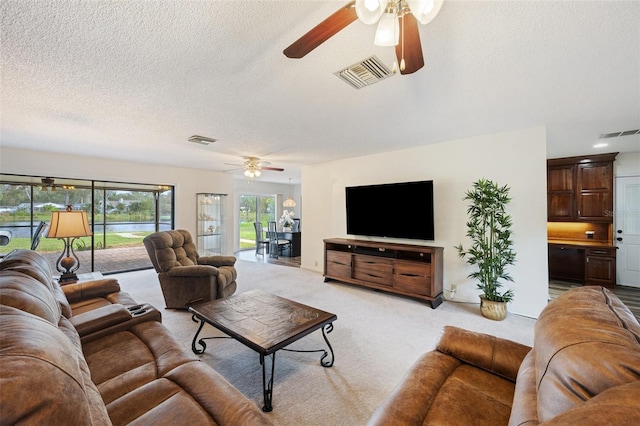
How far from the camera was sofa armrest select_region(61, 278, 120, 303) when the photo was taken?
246cm

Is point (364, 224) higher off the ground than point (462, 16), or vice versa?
point (462, 16)

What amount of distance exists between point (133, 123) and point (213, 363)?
2864 millimetres

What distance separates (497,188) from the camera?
3449 mm

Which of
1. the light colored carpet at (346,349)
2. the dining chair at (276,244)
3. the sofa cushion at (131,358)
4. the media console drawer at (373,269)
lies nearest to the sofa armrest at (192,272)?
the light colored carpet at (346,349)

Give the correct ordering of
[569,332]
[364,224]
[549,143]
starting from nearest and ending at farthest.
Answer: [569,332], [549,143], [364,224]

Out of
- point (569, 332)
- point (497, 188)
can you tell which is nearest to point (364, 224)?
point (497, 188)

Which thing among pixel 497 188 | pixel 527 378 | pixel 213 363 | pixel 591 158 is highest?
pixel 591 158


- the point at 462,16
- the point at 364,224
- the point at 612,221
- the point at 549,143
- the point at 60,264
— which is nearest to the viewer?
the point at 462,16

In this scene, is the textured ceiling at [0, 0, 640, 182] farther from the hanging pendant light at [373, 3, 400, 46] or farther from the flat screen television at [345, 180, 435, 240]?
the flat screen television at [345, 180, 435, 240]

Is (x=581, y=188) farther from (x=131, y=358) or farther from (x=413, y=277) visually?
(x=131, y=358)

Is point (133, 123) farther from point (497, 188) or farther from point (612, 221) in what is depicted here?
point (612, 221)

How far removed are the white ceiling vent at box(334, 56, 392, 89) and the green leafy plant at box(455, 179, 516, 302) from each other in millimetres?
2143

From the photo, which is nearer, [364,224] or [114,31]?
[114,31]

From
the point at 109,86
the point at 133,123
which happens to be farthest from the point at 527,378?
the point at 133,123
